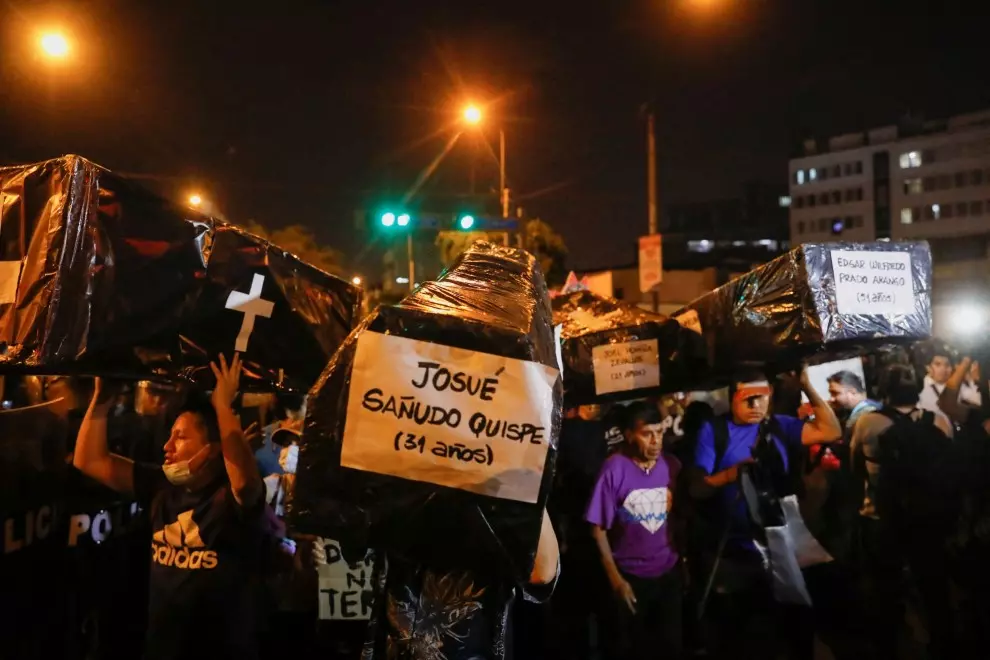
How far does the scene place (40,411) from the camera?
3.97 metres

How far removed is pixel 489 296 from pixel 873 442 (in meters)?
4.44

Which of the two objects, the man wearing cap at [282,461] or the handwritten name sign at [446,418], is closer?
the handwritten name sign at [446,418]

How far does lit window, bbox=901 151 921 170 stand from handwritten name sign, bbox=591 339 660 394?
8501cm

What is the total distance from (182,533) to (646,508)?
2706mm

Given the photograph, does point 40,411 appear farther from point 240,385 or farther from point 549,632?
point 549,632

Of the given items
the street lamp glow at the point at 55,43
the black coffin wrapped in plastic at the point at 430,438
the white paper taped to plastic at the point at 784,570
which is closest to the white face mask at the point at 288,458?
the white paper taped to plastic at the point at 784,570

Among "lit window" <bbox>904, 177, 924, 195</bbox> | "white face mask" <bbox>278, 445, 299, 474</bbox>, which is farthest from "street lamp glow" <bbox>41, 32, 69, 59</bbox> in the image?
"lit window" <bbox>904, 177, 924, 195</bbox>

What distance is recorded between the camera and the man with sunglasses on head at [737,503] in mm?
5570

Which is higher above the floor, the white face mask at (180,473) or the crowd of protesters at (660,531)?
the white face mask at (180,473)

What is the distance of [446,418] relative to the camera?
2.46 meters

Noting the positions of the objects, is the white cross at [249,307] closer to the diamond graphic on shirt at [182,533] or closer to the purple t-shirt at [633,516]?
the diamond graphic on shirt at [182,533]

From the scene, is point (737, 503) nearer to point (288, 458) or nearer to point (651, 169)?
point (288, 458)

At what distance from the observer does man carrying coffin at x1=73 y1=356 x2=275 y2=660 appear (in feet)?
12.2

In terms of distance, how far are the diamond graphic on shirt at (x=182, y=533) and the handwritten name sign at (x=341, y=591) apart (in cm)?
150
